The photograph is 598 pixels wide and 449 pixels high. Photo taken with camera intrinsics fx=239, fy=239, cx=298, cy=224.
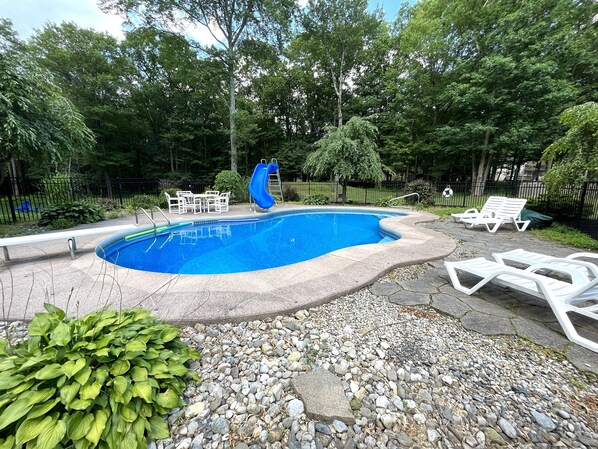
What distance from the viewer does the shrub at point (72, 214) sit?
6.64m

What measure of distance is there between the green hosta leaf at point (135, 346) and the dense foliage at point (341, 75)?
40.3ft

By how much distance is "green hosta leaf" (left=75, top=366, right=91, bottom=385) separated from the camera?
1210 millimetres

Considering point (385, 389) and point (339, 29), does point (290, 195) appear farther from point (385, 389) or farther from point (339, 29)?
point (385, 389)

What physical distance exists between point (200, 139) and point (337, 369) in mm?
24148

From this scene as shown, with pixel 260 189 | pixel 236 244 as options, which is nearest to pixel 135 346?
pixel 236 244

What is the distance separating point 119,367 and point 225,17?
56.5 ft

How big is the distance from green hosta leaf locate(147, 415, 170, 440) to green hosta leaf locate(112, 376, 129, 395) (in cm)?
23

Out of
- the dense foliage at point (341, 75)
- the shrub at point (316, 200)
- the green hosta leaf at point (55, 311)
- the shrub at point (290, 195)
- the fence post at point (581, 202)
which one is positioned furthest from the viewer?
the shrub at point (290, 195)

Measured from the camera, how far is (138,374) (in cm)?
136

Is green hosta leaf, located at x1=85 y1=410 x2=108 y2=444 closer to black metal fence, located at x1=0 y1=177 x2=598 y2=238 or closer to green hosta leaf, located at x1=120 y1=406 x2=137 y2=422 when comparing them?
green hosta leaf, located at x1=120 y1=406 x2=137 y2=422

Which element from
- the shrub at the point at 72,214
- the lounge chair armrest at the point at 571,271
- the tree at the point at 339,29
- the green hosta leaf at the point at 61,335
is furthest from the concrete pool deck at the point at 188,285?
the tree at the point at 339,29

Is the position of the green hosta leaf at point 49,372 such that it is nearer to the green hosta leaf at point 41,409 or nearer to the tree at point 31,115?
the green hosta leaf at point 41,409

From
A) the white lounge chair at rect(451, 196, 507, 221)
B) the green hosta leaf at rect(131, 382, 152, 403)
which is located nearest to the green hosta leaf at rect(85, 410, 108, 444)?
the green hosta leaf at rect(131, 382, 152, 403)

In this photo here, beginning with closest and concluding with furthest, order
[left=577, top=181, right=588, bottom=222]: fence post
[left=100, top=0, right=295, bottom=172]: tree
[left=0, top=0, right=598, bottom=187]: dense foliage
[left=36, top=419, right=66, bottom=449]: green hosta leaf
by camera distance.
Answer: [left=36, top=419, right=66, bottom=449]: green hosta leaf < [left=577, top=181, right=588, bottom=222]: fence post < [left=100, top=0, right=295, bottom=172]: tree < [left=0, top=0, right=598, bottom=187]: dense foliage
